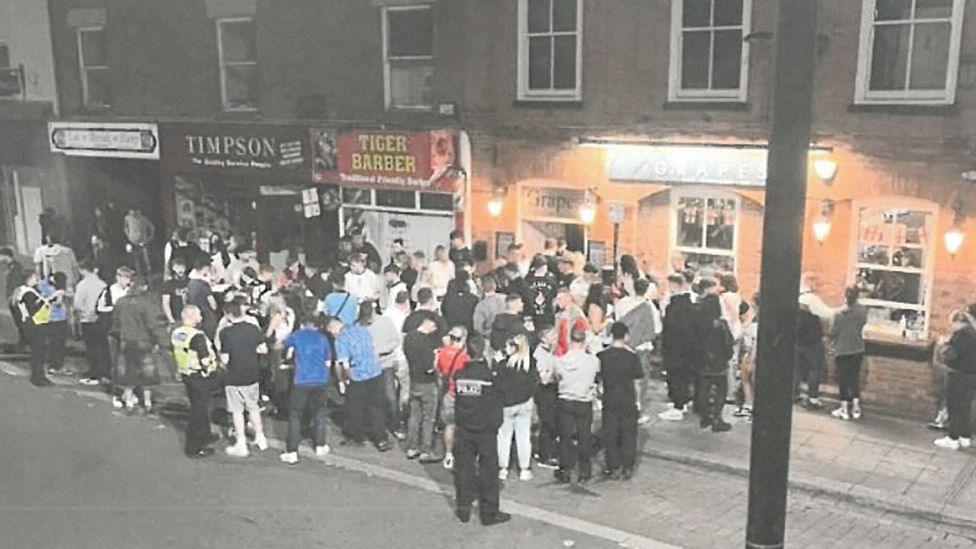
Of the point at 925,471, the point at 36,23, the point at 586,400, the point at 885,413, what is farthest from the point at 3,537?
the point at 36,23

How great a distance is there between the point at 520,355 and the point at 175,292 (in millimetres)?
6087

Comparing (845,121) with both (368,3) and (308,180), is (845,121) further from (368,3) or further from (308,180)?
(308,180)

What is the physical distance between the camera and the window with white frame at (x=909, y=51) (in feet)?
36.1

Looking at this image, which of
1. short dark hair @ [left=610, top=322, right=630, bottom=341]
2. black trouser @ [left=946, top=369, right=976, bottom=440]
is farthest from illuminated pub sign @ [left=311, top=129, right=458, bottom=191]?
black trouser @ [left=946, top=369, right=976, bottom=440]

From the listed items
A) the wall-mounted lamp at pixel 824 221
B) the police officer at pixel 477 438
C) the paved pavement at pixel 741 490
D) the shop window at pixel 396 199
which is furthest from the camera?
the shop window at pixel 396 199

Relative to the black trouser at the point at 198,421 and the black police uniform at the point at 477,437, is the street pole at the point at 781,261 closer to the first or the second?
the black police uniform at the point at 477,437

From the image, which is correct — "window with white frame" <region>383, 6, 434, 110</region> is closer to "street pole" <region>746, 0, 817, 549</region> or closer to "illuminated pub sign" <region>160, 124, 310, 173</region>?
"illuminated pub sign" <region>160, 124, 310, 173</region>

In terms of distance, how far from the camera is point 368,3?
16359 millimetres

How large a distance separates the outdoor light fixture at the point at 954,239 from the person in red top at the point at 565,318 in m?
4.43

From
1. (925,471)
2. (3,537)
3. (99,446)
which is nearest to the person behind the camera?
(3,537)

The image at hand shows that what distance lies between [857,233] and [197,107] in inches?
528

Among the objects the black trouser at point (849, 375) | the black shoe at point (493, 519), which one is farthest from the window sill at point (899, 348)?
the black shoe at point (493, 519)

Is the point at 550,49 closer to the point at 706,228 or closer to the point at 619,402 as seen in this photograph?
the point at 706,228

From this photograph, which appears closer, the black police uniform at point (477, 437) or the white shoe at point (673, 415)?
the black police uniform at point (477, 437)
